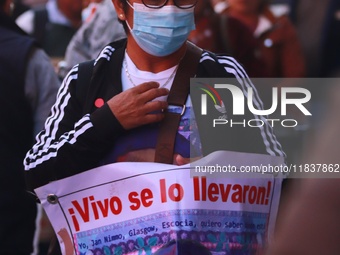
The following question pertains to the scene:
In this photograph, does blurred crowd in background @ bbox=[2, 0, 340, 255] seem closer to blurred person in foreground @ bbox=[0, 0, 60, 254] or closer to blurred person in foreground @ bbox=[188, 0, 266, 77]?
blurred person in foreground @ bbox=[188, 0, 266, 77]

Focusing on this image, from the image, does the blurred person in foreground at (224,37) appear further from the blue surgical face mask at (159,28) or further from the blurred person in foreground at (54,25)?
the blue surgical face mask at (159,28)

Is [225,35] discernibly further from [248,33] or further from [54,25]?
[54,25]

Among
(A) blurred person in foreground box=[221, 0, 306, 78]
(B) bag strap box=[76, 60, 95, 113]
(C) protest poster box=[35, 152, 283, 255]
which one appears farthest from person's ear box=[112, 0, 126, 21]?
(A) blurred person in foreground box=[221, 0, 306, 78]

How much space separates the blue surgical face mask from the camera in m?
3.61

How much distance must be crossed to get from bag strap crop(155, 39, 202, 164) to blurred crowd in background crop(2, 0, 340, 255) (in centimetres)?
223

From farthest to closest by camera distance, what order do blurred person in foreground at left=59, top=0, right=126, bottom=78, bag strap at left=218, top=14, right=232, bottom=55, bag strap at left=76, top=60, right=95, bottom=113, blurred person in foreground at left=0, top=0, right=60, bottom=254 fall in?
bag strap at left=218, top=14, right=232, bottom=55, blurred person in foreground at left=59, top=0, right=126, bottom=78, blurred person in foreground at left=0, top=0, right=60, bottom=254, bag strap at left=76, top=60, right=95, bottom=113

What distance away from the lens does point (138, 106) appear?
3424 mm

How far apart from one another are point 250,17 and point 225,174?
410cm

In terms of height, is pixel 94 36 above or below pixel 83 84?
below

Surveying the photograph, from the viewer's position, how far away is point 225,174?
3436mm

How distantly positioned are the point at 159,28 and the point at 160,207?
0.67 m

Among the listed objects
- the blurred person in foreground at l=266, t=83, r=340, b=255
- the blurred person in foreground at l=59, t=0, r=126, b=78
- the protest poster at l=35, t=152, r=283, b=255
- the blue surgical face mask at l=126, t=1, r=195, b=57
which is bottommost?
the blurred person in foreground at l=59, t=0, r=126, b=78

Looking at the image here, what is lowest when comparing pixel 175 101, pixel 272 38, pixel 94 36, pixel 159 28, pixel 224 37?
pixel 272 38

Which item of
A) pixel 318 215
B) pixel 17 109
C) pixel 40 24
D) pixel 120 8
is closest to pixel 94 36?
pixel 17 109
